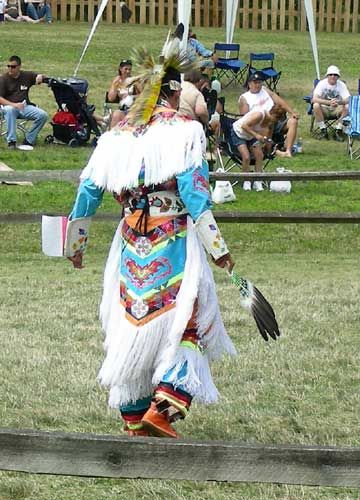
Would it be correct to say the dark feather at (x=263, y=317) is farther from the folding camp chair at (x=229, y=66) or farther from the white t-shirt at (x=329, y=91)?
the folding camp chair at (x=229, y=66)

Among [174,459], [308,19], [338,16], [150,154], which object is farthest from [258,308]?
[338,16]

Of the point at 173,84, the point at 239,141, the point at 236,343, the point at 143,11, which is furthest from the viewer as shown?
the point at 143,11

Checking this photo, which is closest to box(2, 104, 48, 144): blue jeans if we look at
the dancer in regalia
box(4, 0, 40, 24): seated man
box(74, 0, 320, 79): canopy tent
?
box(74, 0, 320, 79): canopy tent

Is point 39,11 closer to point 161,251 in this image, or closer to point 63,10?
point 63,10

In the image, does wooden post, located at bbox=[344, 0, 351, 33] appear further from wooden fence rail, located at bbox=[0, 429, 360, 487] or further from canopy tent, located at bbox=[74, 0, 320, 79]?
wooden fence rail, located at bbox=[0, 429, 360, 487]

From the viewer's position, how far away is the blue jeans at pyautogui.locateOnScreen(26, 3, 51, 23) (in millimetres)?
31562

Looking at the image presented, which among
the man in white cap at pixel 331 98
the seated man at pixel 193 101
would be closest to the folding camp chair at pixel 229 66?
the man in white cap at pixel 331 98

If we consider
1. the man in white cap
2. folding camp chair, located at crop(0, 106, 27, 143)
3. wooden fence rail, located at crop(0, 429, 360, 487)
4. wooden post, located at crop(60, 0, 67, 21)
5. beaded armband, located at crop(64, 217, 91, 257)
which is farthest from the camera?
wooden post, located at crop(60, 0, 67, 21)

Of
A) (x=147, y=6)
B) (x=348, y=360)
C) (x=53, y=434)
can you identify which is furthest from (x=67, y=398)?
(x=147, y=6)

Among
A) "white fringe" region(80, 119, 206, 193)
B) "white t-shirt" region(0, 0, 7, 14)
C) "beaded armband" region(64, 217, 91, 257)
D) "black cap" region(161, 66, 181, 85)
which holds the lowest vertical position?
"white t-shirt" region(0, 0, 7, 14)

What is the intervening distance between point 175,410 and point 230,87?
1833cm

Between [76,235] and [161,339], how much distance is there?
0.67 metres

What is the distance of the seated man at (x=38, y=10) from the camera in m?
31.5

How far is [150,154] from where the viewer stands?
544cm
